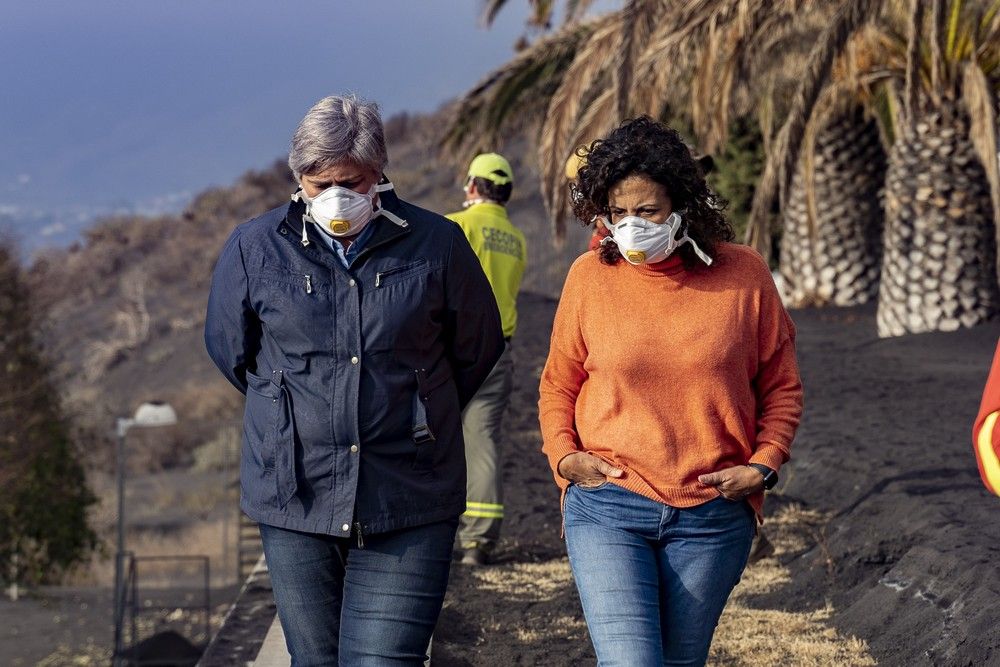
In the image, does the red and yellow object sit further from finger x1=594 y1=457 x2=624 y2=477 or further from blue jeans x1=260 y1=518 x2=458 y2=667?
blue jeans x1=260 y1=518 x2=458 y2=667

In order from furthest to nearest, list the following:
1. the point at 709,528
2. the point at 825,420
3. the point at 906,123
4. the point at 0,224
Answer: the point at 0,224, the point at 906,123, the point at 825,420, the point at 709,528

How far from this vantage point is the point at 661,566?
3.52 metres

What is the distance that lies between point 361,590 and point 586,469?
0.59 meters

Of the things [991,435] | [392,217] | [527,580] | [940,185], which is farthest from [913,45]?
[991,435]

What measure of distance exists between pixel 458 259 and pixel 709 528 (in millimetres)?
866

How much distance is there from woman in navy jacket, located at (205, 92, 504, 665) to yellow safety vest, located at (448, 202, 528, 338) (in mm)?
3119

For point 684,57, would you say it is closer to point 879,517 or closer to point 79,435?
point 879,517

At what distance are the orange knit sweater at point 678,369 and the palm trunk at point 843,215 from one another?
44.2 ft

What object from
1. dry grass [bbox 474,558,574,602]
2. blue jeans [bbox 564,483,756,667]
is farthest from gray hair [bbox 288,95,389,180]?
dry grass [bbox 474,558,574,602]

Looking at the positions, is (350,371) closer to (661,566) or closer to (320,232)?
(320,232)

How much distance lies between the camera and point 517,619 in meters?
6.33

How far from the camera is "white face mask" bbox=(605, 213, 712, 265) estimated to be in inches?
138

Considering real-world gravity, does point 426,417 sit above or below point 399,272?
below

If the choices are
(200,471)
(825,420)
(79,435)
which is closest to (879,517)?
(825,420)
